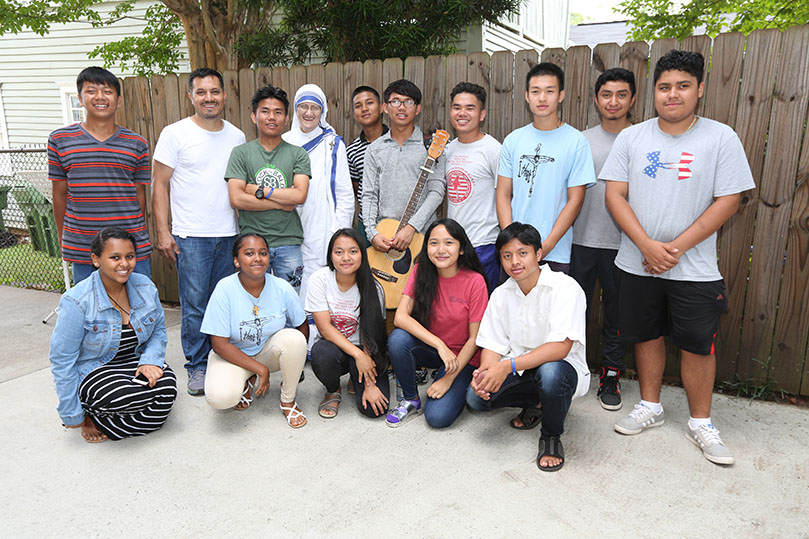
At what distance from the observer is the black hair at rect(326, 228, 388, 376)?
3238 millimetres

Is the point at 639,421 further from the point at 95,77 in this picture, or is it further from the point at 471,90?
the point at 95,77

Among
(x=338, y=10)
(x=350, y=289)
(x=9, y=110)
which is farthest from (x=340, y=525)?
(x=9, y=110)

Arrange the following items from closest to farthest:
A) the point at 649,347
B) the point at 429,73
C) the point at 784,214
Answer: the point at 649,347 < the point at 784,214 < the point at 429,73

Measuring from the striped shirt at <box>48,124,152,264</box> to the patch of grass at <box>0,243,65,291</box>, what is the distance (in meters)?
3.32

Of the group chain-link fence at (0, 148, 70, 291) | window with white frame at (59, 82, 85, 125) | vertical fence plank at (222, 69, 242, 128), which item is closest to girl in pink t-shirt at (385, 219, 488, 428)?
vertical fence plank at (222, 69, 242, 128)

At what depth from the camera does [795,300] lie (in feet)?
10.8

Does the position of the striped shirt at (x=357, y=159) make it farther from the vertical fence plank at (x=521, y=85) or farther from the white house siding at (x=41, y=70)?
the white house siding at (x=41, y=70)

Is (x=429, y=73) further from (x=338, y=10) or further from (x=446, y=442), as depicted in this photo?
(x=338, y=10)

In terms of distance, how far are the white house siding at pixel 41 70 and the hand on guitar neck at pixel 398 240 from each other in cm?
901

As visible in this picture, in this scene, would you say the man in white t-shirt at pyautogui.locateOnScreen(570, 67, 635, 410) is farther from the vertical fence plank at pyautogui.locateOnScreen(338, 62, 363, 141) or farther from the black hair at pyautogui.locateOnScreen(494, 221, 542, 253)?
the vertical fence plank at pyautogui.locateOnScreen(338, 62, 363, 141)

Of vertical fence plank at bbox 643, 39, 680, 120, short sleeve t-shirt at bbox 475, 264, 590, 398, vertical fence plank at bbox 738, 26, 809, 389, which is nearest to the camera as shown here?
short sleeve t-shirt at bbox 475, 264, 590, 398

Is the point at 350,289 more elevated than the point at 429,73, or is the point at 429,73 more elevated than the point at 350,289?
the point at 429,73

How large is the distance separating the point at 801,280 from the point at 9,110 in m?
14.0

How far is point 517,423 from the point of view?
3.08 m
